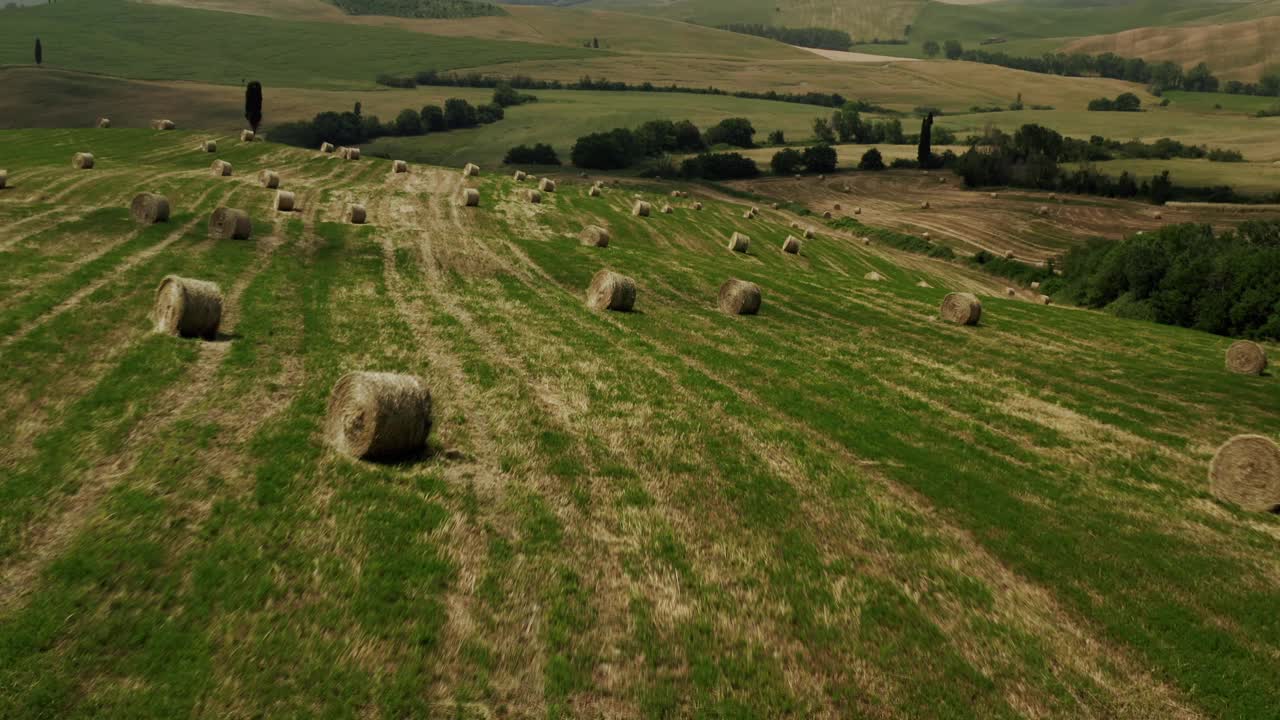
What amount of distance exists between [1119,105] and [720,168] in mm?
138588

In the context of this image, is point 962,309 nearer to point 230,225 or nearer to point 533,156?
point 230,225

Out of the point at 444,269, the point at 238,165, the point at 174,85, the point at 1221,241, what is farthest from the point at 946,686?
the point at 174,85

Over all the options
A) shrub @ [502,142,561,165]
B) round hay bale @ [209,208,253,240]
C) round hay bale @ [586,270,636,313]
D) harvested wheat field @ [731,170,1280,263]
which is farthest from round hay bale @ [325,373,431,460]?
shrub @ [502,142,561,165]

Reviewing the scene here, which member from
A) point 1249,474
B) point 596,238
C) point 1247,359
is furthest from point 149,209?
point 1247,359

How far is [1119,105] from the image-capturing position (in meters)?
188

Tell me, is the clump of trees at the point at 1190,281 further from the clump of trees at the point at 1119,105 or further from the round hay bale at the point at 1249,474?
the clump of trees at the point at 1119,105

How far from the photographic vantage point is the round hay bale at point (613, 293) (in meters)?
27.9

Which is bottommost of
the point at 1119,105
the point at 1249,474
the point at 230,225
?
the point at 1249,474

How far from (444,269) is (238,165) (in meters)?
39.2

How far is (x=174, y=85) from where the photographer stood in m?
146

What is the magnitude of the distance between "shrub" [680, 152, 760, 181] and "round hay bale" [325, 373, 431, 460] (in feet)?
331

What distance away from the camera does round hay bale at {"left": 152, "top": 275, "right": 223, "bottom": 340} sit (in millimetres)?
18750

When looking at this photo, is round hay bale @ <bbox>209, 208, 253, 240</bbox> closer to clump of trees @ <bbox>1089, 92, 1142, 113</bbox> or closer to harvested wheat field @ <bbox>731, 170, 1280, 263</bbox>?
harvested wheat field @ <bbox>731, 170, 1280, 263</bbox>

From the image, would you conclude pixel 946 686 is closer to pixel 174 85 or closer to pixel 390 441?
pixel 390 441
